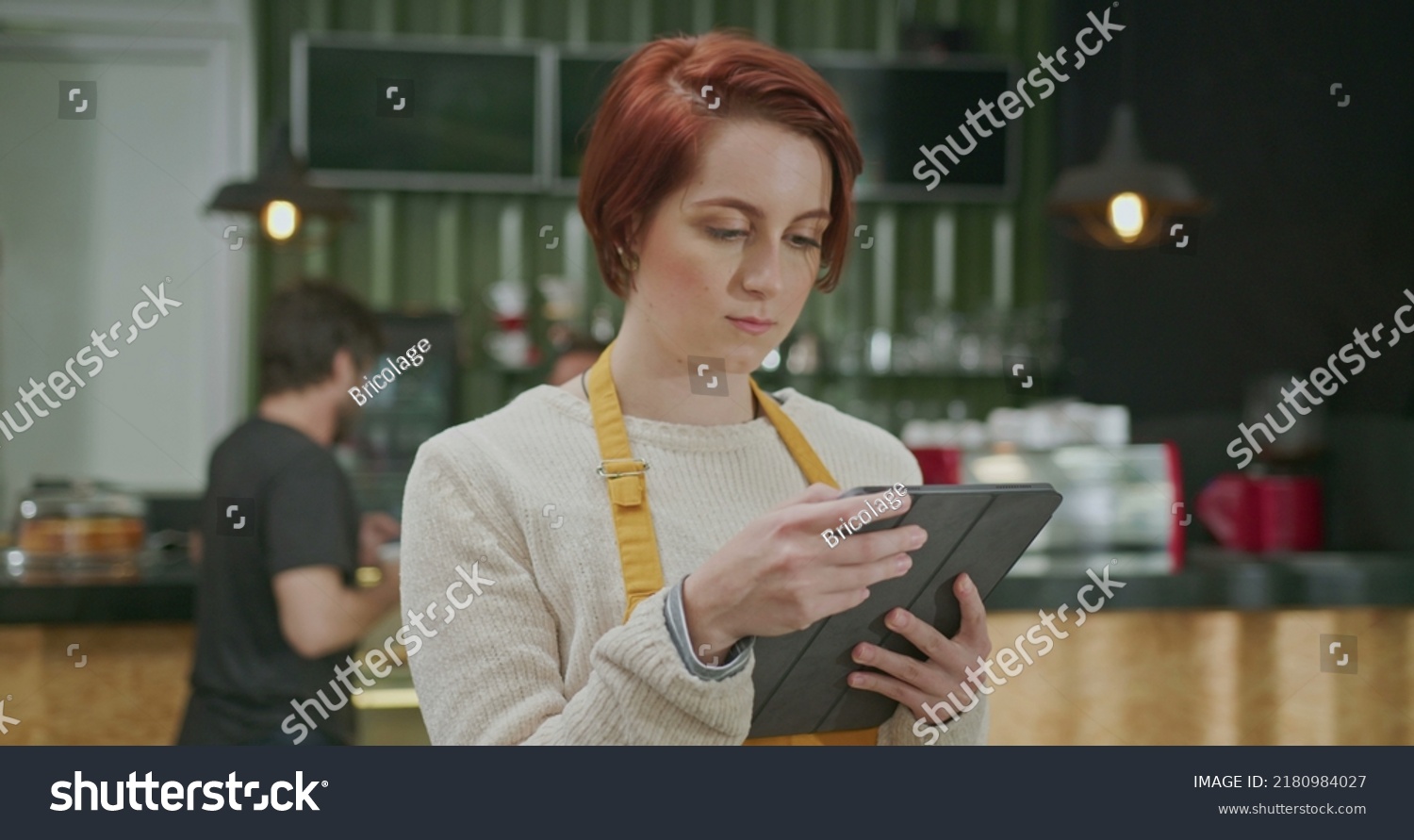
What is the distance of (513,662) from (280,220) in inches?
46.7

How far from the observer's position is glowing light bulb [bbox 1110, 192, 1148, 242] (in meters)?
1.78

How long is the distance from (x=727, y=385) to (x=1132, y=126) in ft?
3.68

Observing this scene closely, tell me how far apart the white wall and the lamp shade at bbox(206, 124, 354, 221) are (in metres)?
0.03

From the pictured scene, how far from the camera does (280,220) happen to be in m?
1.79

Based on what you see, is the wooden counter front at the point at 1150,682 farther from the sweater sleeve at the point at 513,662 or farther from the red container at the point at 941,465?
the sweater sleeve at the point at 513,662

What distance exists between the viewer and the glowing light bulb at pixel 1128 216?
1.78m

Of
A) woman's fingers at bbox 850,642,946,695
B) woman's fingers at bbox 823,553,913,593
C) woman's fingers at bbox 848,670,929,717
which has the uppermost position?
woman's fingers at bbox 823,553,913,593


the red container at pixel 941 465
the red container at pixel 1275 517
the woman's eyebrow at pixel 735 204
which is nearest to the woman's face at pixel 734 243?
the woman's eyebrow at pixel 735 204

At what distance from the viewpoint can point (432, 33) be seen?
6.37 feet

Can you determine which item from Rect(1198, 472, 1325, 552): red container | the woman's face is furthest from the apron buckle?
Rect(1198, 472, 1325, 552): red container

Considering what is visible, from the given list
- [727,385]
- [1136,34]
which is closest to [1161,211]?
[1136,34]

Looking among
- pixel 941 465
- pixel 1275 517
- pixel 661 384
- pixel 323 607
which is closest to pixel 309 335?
pixel 323 607

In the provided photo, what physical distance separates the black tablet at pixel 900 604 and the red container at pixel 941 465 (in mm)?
913

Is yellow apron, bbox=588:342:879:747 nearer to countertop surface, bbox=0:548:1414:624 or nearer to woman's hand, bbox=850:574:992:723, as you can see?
woman's hand, bbox=850:574:992:723
